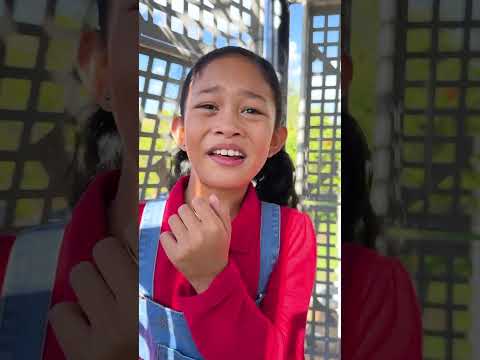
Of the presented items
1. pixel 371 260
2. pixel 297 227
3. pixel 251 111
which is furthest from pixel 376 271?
pixel 251 111

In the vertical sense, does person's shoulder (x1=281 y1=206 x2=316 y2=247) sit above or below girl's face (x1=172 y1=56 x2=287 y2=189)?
below

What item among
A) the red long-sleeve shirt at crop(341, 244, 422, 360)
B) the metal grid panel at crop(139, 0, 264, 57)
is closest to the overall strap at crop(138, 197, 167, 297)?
the metal grid panel at crop(139, 0, 264, 57)

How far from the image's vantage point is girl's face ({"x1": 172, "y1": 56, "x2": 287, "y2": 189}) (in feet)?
2.98

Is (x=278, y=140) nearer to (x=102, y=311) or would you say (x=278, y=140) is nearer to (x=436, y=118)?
(x=436, y=118)

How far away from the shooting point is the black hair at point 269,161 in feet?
3.01

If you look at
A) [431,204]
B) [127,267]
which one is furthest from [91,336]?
[431,204]

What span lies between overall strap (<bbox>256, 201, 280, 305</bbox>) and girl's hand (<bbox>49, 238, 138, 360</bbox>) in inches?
12.1

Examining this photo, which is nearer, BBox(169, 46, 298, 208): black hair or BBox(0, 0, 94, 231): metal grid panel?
BBox(169, 46, 298, 208): black hair

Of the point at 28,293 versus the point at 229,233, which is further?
the point at 28,293

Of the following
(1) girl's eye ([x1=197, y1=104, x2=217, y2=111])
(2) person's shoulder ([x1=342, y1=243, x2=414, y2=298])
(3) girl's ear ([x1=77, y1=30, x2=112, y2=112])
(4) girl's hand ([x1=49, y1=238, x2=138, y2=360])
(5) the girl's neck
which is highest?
(3) girl's ear ([x1=77, y1=30, x2=112, y2=112])

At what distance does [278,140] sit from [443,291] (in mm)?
516

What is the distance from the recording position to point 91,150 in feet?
3.66

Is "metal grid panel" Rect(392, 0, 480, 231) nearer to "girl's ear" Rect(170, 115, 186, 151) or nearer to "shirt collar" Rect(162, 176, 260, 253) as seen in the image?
→ "shirt collar" Rect(162, 176, 260, 253)

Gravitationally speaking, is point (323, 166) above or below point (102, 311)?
above
